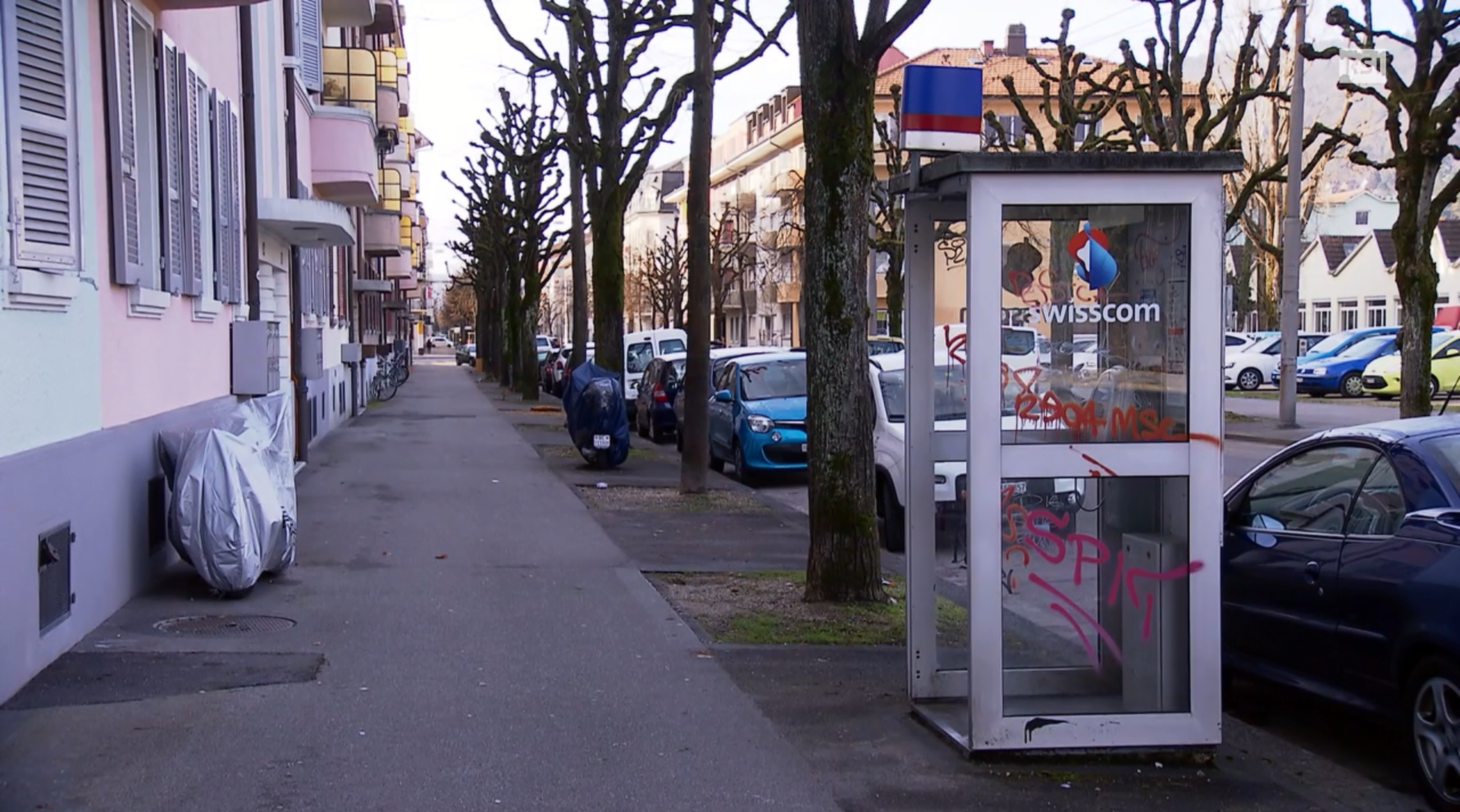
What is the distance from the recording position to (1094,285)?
664 cm

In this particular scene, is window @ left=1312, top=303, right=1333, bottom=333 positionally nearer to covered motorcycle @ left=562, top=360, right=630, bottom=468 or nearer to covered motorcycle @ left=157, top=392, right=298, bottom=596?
covered motorcycle @ left=562, top=360, right=630, bottom=468

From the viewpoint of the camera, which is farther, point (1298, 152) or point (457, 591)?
point (1298, 152)

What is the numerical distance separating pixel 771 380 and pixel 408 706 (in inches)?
514

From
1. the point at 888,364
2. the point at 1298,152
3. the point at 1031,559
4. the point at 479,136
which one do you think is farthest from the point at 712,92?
the point at 479,136

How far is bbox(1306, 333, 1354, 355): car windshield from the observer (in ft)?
136

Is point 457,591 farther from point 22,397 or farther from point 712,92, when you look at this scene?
point 712,92

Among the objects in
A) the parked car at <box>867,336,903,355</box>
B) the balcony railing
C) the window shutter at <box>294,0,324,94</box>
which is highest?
the balcony railing

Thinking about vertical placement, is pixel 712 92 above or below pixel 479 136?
below

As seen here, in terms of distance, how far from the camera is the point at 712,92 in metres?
16.7

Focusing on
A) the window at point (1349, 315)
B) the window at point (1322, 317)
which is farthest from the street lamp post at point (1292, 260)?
the window at point (1322, 317)

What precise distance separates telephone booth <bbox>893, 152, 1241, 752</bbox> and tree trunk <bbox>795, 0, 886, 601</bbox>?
8.53 feet

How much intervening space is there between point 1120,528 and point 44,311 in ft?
17.9

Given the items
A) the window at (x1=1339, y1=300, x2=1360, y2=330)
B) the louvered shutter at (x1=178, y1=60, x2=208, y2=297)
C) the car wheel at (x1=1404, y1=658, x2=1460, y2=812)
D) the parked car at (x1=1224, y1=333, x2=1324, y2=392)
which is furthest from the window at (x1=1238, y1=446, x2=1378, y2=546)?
the window at (x1=1339, y1=300, x2=1360, y2=330)

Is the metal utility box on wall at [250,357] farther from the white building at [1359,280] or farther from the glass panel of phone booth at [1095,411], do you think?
the white building at [1359,280]
